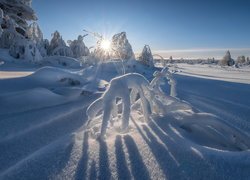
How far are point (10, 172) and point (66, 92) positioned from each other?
10.2ft

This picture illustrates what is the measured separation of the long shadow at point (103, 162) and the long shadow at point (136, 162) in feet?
0.58

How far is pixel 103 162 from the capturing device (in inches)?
70.8

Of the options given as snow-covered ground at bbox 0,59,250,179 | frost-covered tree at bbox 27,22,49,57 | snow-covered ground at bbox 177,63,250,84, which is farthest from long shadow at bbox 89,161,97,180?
frost-covered tree at bbox 27,22,49,57

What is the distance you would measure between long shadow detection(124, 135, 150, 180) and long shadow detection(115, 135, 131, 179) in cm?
5

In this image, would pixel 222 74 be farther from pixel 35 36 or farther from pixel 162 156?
pixel 35 36

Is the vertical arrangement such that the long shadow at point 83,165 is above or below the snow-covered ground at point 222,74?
above

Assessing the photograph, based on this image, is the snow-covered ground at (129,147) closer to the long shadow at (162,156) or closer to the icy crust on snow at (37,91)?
the long shadow at (162,156)

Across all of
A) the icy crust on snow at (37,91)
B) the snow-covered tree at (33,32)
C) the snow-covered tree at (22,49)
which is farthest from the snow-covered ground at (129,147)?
the snow-covered tree at (33,32)

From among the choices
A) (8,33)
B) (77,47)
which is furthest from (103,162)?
(77,47)

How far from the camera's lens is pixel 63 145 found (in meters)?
2.09

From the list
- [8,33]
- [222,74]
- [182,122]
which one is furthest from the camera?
[222,74]

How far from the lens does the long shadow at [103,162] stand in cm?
164

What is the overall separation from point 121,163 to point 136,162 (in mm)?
110

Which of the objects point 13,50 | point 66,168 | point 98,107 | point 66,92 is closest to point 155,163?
point 66,168
